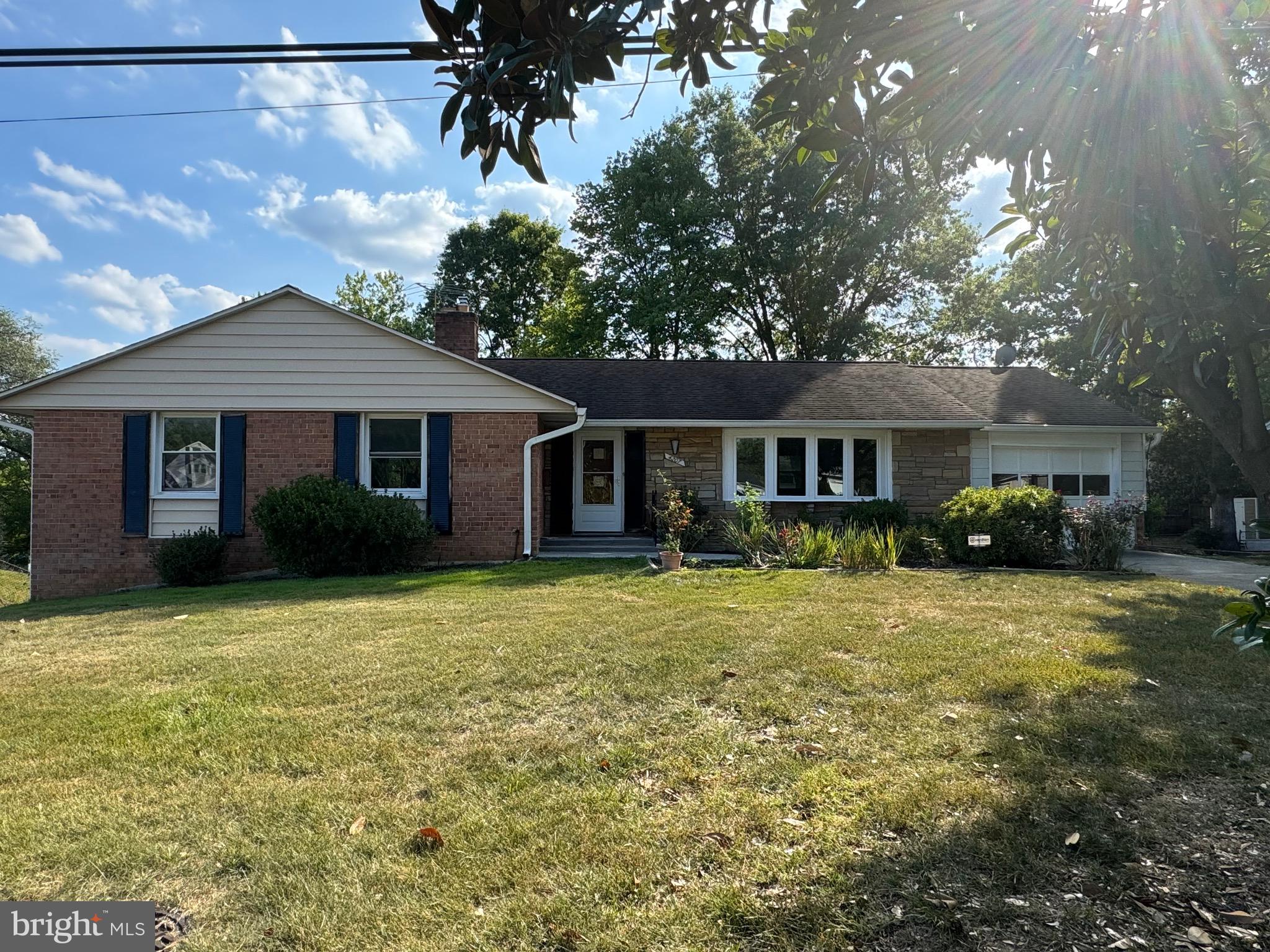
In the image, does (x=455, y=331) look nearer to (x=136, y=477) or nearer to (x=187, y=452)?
(x=187, y=452)

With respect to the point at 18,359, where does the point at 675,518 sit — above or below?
below

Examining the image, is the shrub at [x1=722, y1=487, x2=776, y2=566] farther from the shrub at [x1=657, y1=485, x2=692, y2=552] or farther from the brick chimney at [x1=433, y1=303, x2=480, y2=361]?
the brick chimney at [x1=433, y1=303, x2=480, y2=361]

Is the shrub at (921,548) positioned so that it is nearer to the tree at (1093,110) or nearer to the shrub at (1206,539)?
the tree at (1093,110)

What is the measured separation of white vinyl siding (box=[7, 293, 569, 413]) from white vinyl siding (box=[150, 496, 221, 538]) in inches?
62.6

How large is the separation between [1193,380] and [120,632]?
8.08 m

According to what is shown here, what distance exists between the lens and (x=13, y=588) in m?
14.9

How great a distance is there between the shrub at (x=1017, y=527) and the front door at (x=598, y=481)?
6.67 metres

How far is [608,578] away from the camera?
9.12 meters

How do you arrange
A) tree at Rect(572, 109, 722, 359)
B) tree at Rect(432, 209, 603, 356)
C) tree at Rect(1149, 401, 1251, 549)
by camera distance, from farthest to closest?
tree at Rect(432, 209, 603, 356) < tree at Rect(572, 109, 722, 359) < tree at Rect(1149, 401, 1251, 549)

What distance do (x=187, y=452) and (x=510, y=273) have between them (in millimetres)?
24403

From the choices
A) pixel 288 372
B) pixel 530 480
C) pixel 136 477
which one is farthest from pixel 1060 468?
pixel 136 477

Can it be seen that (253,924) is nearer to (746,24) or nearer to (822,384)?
(746,24)

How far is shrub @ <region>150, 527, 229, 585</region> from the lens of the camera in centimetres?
1081

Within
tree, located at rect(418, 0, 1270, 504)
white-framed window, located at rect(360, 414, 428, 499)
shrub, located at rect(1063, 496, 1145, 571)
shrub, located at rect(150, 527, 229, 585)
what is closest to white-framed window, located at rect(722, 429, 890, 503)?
shrub, located at rect(1063, 496, 1145, 571)
